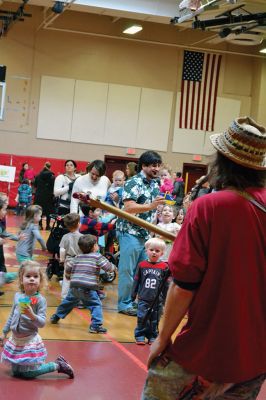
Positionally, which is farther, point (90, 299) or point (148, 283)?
point (90, 299)

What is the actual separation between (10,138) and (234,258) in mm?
19613

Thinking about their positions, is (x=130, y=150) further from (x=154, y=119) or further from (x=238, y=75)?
(x=238, y=75)

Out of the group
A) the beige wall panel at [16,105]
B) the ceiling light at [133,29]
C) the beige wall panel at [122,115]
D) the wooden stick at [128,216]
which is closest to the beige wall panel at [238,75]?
the beige wall panel at [122,115]

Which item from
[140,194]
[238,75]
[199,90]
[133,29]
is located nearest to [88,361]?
[140,194]

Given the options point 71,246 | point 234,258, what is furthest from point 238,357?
point 71,246

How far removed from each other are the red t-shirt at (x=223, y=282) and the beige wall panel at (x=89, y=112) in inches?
779

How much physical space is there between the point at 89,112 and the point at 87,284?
52.5ft

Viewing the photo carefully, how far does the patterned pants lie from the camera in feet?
7.49

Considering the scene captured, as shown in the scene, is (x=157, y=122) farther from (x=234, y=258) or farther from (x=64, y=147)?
(x=234, y=258)

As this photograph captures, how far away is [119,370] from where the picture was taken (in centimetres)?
518

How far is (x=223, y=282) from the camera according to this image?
2.23m

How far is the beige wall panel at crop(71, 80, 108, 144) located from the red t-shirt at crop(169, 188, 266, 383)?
19.8 meters

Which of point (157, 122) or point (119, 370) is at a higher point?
point (157, 122)

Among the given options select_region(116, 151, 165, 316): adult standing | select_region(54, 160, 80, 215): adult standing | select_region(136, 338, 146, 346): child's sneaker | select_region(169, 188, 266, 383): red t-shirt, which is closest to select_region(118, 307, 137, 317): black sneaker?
select_region(116, 151, 165, 316): adult standing
